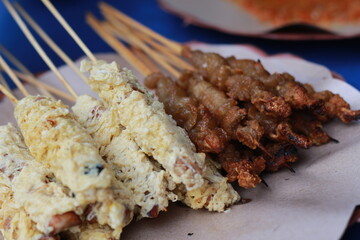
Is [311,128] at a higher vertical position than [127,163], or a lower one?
lower

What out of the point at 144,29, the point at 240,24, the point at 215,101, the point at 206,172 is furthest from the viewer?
the point at 240,24

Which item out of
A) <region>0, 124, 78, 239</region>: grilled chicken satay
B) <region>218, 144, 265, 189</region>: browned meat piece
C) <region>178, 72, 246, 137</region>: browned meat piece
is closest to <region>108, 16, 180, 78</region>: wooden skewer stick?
<region>178, 72, 246, 137</region>: browned meat piece

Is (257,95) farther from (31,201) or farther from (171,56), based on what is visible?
(31,201)

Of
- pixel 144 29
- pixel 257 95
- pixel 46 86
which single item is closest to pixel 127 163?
pixel 257 95

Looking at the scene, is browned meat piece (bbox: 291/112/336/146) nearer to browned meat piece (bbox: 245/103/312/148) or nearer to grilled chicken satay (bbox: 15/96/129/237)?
browned meat piece (bbox: 245/103/312/148)

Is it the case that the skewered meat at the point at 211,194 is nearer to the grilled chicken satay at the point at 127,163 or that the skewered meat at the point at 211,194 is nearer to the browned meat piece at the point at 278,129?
the grilled chicken satay at the point at 127,163

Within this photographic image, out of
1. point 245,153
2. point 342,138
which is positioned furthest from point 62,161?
point 342,138

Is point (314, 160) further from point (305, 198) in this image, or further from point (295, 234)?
point (295, 234)

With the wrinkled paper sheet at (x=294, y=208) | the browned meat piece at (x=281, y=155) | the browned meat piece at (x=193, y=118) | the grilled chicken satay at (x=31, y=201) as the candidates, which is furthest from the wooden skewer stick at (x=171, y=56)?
the grilled chicken satay at (x=31, y=201)
